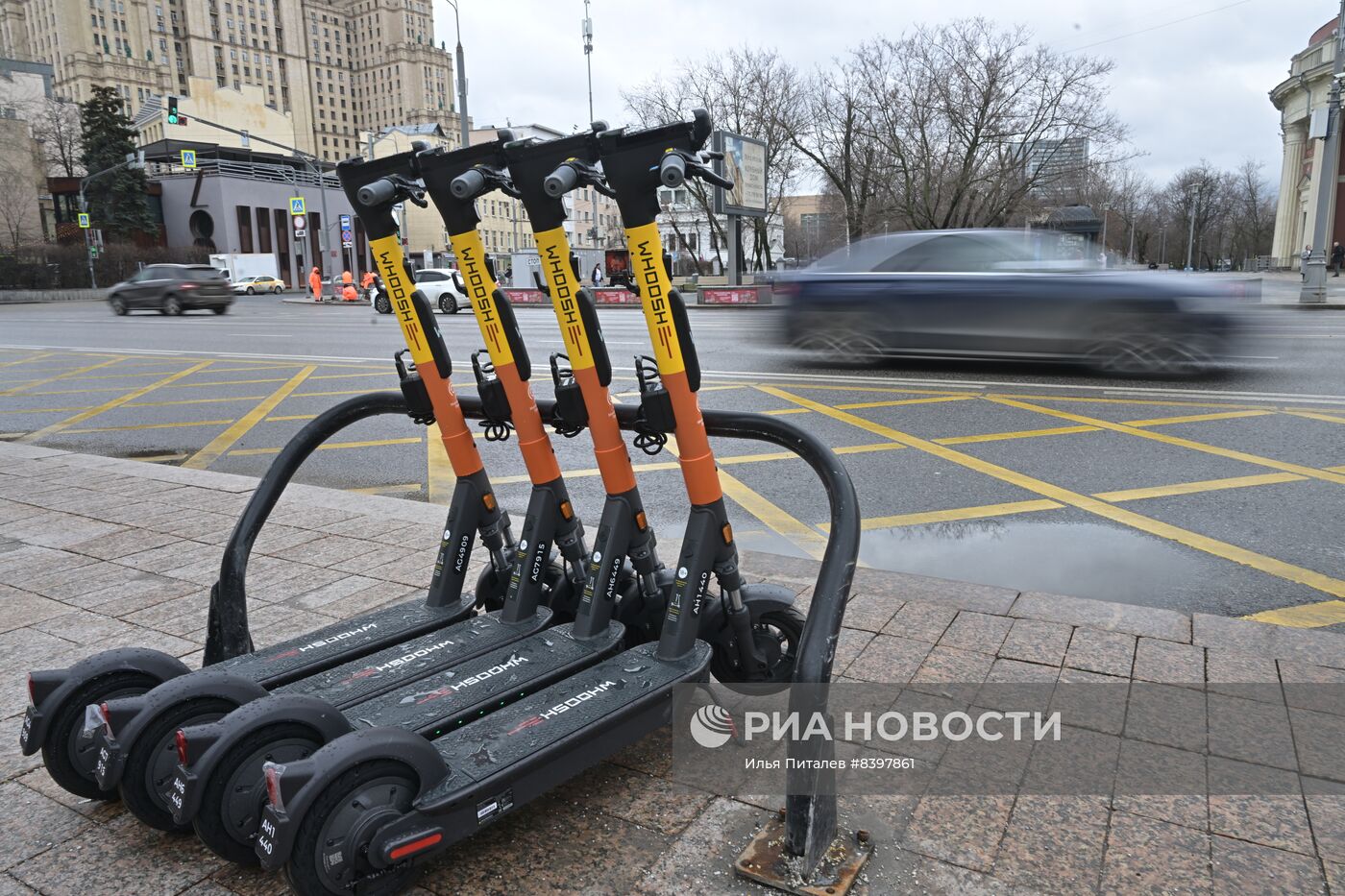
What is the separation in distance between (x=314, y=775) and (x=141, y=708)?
633 millimetres

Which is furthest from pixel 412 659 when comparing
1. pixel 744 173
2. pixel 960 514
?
pixel 744 173

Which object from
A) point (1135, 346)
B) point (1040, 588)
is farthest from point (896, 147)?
point (1040, 588)

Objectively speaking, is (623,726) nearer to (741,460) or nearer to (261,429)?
(741,460)

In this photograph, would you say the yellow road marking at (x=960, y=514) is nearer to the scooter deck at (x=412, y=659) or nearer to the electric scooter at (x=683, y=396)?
the electric scooter at (x=683, y=396)

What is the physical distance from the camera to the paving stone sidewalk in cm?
207

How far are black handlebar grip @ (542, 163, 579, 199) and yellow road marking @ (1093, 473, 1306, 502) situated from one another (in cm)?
425

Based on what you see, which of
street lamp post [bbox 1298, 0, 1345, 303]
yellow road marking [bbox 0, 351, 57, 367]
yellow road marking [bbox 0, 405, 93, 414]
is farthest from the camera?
street lamp post [bbox 1298, 0, 1345, 303]

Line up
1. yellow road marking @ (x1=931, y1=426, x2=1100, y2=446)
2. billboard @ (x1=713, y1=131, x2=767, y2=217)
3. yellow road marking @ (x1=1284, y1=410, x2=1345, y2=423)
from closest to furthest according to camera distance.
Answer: yellow road marking @ (x1=931, y1=426, x2=1100, y2=446), yellow road marking @ (x1=1284, y1=410, x2=1345, y2=423), billboard @ (x1=713, y1=131, x2=767, y2=217)

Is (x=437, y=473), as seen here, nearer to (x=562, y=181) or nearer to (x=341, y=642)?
(x=341, y=642)

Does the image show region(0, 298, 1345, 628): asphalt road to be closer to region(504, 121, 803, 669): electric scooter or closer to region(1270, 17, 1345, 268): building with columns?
region(504, 121, 803, 669): electric scooter

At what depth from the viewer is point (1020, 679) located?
295 cm

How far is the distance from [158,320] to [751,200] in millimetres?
17845

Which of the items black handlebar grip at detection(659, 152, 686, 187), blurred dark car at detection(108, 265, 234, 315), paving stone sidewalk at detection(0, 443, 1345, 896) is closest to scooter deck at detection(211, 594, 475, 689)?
paving stone sidewalk at detection(0, 443, 1345, 896)

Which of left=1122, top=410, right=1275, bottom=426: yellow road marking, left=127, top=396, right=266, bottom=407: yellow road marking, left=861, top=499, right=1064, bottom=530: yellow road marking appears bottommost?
left=861, top=499, right=1064, bottom=530: yellow road marking
